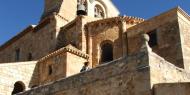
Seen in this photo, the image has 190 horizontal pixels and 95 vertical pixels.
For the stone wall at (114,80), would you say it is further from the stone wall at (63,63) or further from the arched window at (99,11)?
the arched window at (99,11)

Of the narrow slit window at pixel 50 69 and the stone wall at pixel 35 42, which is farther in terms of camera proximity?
the stone wall at pixel 35 42

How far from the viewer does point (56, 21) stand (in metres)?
28.1

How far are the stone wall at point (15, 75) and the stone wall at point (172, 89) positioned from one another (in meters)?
13.3

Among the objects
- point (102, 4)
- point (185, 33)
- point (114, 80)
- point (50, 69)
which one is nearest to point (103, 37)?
point (50, 69)

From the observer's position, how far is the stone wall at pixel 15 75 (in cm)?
2223

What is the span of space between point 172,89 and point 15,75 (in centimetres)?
1521

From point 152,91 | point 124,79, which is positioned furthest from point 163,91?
point 124,79

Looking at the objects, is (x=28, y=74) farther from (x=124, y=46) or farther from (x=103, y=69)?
(x=103, y=69)

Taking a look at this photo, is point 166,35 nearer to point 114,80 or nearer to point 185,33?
point 185,33

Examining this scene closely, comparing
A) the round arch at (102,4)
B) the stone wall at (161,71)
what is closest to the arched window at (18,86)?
the stone wall at (161,71)

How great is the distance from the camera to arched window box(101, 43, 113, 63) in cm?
2440

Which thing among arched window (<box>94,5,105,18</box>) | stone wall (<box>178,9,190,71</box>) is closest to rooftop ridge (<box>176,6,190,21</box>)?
stone wall (<box>178,9,190,71</box>)

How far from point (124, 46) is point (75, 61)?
3.42m

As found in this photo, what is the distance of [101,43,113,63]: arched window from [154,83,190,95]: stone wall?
1382cm
